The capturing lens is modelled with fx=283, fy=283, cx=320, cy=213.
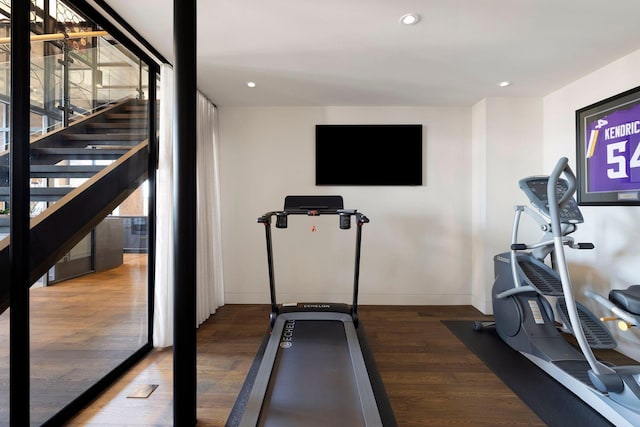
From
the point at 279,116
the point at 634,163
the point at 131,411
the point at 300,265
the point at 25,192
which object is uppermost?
the point at 279,116

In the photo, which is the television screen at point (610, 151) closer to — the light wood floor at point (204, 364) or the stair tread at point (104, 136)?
the light wood floor at point (204, 364)

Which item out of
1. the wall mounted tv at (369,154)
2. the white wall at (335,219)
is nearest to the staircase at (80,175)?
the white wall at (335,219)

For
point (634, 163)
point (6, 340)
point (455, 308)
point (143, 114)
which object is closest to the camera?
point (6, 340)

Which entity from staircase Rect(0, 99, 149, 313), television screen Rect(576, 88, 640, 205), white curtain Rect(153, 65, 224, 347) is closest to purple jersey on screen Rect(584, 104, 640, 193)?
television screen Rect(576, 88, 640, 205)

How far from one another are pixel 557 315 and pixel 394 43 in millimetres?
2750

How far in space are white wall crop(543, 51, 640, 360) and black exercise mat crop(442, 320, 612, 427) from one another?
3.35 feet

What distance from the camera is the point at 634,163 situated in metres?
2.45

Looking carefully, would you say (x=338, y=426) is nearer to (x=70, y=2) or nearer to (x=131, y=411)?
(x=131, y=411)

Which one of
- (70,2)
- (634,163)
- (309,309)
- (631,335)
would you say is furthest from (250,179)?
(631,335)

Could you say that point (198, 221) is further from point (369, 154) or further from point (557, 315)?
point (557, 315)

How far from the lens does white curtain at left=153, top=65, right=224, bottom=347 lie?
257 cm

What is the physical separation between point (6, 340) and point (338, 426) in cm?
179

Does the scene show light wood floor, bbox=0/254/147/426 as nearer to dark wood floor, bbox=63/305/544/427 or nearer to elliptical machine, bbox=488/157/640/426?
dark wood floor, bbox=63/305/544/427

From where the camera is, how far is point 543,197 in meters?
2.29
